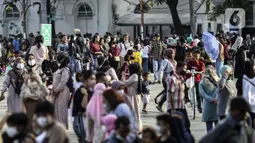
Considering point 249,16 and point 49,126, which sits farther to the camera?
point 249,16

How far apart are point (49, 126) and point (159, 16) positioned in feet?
164

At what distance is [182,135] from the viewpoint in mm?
11281

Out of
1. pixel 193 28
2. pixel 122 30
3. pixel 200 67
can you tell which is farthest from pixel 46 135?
pixel 122 30

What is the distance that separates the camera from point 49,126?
10062 millimetres

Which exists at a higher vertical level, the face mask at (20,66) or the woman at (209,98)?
the face mask at (20,66)

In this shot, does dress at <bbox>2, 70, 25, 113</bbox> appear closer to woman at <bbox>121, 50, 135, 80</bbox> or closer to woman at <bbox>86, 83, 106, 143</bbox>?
woman at <bbox>121, 50, 135, 80</bbox>

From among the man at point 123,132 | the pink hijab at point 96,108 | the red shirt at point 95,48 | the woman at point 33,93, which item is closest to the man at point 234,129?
the man at point 123,132

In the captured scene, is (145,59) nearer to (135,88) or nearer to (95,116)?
(135,88)

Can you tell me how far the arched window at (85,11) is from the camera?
61281 millimetres

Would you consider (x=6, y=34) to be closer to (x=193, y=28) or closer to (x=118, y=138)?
(x=193, y=28)

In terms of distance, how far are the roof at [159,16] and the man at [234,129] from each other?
156ft

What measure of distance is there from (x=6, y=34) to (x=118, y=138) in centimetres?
5273

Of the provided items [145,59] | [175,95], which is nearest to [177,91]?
[175,95]

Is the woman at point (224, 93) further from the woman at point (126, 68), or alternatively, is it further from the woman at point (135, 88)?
the woman at point (126, 68)
